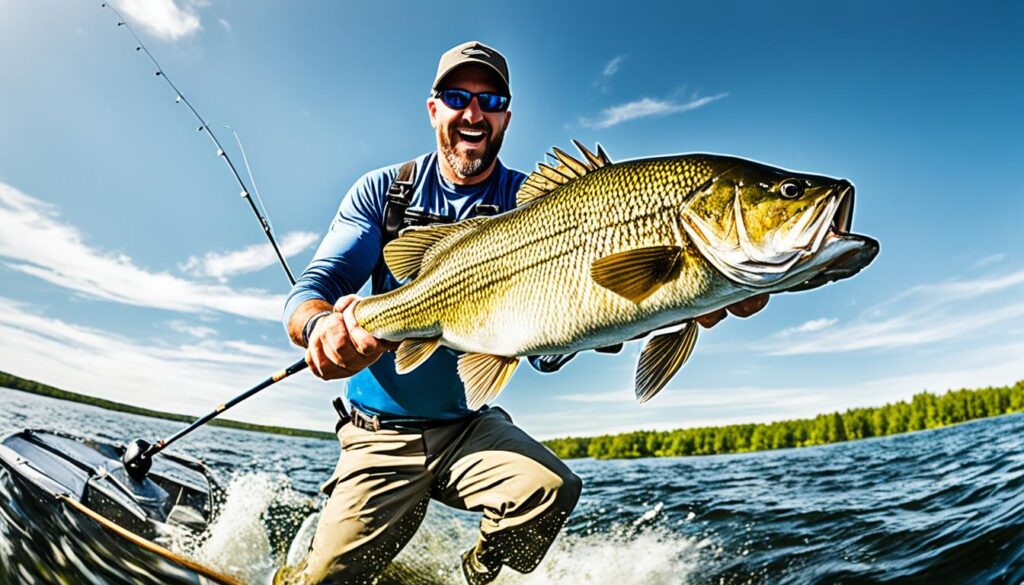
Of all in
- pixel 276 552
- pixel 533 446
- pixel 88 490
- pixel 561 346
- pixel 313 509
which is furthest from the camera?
pixel 313 509

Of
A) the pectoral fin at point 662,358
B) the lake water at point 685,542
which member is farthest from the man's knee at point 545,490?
the lake water at point 685,542

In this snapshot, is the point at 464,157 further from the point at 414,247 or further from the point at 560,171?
the point at 560,171

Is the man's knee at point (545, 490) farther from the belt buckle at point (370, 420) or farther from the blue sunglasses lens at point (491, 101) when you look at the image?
the blue sunglasses lens at point (491, 101)

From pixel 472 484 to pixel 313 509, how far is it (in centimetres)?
896

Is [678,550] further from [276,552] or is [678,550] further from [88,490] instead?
[88,490]

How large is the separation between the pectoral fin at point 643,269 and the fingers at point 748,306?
52cm

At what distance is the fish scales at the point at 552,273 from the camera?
7.55 ft

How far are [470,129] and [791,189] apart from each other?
274 centimetres

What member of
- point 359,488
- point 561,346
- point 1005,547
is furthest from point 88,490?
point 1005,547

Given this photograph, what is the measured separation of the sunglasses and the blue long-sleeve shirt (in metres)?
0.41

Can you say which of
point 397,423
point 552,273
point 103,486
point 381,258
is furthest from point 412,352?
point 103,486

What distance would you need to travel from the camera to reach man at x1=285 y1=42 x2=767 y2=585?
4.12 m

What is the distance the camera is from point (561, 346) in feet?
8.14

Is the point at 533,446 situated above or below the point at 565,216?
below
